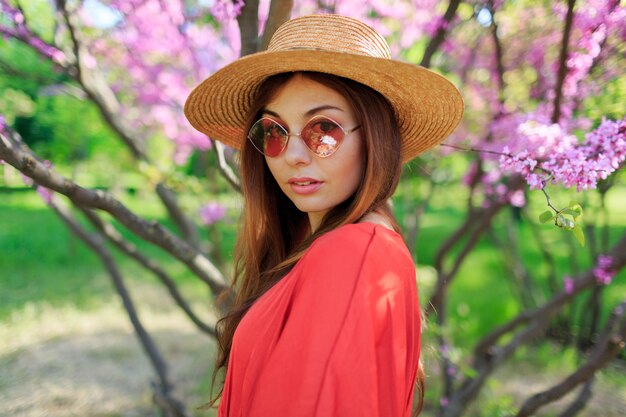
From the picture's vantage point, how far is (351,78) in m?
1.42

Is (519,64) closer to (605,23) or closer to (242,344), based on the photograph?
(605,23)

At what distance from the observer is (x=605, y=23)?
2600 mm

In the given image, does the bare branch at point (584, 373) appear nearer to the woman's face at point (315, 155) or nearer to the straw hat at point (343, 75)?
the straw hat at point (343, 75)

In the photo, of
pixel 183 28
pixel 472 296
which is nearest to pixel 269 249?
pixel 183 28

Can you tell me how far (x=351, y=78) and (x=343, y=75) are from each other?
4 cm

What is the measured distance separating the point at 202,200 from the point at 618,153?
4881mm

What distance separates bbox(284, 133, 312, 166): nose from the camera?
4.74 feet

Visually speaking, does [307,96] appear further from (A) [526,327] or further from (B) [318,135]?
(A) [526,327]

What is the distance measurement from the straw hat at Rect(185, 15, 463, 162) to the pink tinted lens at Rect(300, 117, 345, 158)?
0.13 m

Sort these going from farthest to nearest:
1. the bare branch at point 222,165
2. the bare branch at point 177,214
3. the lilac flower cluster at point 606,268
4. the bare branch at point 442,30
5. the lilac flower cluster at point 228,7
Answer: the bare branch at point 177,214 → the lilac flower cluster at point 606,268 → the bare branch at point 442,30 → the bare branch at point 222,165 → the lilac flower cluster at point 228,7

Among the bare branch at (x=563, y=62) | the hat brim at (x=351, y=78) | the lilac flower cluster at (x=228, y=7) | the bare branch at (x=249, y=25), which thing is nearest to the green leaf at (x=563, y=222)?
the hat brim at (x=351, y=78)

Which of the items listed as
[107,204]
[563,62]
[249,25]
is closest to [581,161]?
[563,62]

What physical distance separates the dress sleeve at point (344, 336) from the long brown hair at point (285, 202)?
253mm

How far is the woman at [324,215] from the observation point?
1118 mm
